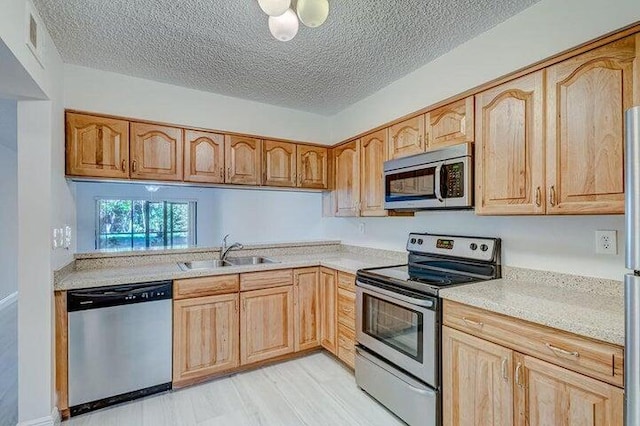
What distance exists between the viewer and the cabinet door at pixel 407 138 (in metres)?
2.37

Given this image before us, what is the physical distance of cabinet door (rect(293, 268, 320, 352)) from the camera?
2.87 m

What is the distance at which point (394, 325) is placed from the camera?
2119 millimetres

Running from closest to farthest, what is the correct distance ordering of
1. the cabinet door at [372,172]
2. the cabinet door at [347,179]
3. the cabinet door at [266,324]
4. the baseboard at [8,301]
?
the cabinet door at [266,324] → the cabinet door at [372,172] → the cabinet door at [347,179] → the baseboard at [8,301]

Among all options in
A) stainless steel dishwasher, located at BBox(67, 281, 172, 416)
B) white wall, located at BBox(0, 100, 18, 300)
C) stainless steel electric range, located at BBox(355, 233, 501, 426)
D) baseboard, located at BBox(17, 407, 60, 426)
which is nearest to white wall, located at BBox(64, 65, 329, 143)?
stainless steel dishwasher, located at BBox(67, 281, 172, 416)

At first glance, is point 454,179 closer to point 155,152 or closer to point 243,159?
point 243,159

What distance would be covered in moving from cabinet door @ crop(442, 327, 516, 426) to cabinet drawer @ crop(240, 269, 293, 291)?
4.70 feet

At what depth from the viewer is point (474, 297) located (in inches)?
64.7

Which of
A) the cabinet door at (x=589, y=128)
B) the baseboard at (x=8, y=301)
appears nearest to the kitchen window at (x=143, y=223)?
the baseboard at (x=8, y=301)

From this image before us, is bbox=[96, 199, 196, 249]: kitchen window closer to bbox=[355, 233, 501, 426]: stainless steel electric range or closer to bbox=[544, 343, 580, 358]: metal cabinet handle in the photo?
bbox=[355, 233, 501, 426]: stainless steel electric range

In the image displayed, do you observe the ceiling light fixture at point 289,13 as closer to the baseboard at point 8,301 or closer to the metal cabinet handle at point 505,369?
the metal cabinet handle at point 505,369

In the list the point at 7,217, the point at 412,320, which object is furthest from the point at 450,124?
the point at 7,217

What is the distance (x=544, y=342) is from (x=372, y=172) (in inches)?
72.2

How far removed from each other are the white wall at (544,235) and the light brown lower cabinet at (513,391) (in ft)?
2.19

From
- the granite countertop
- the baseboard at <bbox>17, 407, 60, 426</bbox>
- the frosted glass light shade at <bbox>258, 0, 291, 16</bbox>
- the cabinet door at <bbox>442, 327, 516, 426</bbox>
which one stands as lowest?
the baseboard at <bbox>17, 407, 60, 426</bbox>
